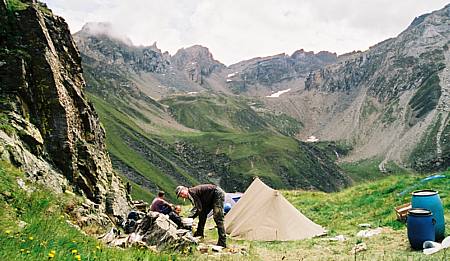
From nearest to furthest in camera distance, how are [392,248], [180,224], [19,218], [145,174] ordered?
1. [19,218]
2. [392,248]
3. [180,224]
4. [145,174]

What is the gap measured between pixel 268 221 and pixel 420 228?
27.5 feet

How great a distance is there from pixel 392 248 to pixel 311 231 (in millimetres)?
5788

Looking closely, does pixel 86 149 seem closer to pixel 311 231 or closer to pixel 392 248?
pixel 311 231

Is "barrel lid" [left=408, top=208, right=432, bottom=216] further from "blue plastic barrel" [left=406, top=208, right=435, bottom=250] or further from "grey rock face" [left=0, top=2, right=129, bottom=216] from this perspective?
"grey rock face" [left=0, top=2, right=129, bottom=216]

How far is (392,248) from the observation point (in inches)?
572

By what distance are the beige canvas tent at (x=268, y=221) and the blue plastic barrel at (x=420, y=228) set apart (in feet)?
20.1

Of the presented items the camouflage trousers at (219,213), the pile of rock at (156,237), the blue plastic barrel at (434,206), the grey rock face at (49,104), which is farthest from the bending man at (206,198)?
the blue plastic barrel at (434,206)

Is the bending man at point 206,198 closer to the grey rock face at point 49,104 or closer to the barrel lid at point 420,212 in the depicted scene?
the grey rock face at point 49,104

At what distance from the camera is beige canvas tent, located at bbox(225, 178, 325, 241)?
19984 mm

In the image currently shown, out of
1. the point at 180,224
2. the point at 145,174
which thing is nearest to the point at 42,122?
the point at 180,224

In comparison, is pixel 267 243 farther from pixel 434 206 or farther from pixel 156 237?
pixel 434 206

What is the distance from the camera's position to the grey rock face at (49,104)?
1895 centimetres

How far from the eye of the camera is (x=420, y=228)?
13828 mm

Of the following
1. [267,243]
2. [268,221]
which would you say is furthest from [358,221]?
[267,243]
